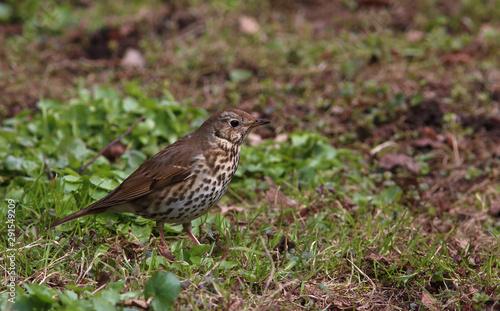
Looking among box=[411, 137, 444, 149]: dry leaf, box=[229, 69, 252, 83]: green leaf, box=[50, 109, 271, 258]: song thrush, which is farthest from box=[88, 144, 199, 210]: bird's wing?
box=[229, 69, 252, 83]: green leaf

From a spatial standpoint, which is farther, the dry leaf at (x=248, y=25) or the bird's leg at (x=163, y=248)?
the dry leaf at (x=248, y=25)

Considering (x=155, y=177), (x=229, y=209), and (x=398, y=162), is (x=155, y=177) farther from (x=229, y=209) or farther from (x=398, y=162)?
(x=398, y=162)

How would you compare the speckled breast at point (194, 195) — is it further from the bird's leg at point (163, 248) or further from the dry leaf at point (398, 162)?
the dry leaf at point (398, 162)

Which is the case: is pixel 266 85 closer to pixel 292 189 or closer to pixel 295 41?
pixel 295 41

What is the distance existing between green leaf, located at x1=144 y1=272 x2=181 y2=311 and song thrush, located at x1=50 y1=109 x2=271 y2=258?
640 millimetres

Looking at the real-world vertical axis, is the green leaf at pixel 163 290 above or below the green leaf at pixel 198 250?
above

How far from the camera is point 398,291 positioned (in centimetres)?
354

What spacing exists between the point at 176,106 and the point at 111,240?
1.96 meters

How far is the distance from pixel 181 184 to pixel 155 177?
0.21 m

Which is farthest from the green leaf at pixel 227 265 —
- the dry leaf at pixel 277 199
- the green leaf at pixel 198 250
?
the dry leaf at pixel 277 199

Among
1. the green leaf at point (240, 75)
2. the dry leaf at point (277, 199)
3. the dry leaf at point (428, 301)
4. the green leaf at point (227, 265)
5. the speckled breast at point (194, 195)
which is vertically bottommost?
the dry leaf at point (428, 301)

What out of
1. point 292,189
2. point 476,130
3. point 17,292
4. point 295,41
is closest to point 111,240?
point 17,292

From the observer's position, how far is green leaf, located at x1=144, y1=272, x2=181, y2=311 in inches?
114

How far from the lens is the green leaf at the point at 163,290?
2.90 m
